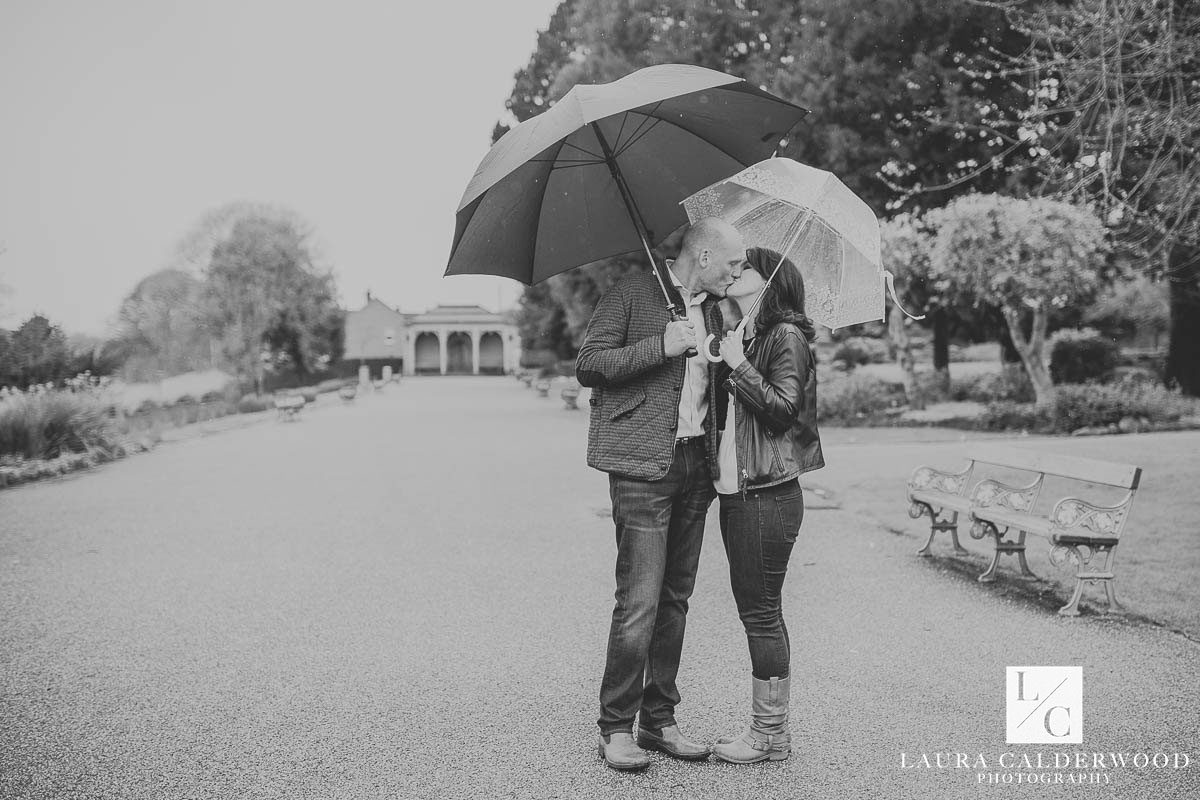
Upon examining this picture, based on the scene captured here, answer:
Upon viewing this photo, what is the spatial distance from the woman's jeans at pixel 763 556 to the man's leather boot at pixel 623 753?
513 millimetres

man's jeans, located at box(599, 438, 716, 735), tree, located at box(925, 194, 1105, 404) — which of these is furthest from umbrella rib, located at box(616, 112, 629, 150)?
tree, located at box(925, 194, 1105, 404)

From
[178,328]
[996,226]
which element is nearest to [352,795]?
[996,226]

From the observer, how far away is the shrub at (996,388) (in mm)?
19875

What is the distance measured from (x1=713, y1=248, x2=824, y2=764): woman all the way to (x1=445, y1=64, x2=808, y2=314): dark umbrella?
1.29ft

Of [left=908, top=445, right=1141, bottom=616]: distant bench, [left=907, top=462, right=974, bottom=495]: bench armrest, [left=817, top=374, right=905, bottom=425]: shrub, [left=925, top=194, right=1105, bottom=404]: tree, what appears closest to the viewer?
[left=908, top=445, right=1141, bottom=616]: distant bench

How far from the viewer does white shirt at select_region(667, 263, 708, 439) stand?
125 inches

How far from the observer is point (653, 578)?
3.18 metres

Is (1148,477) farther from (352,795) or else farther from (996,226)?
(352,795)

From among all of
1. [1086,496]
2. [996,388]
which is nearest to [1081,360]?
[996,388]

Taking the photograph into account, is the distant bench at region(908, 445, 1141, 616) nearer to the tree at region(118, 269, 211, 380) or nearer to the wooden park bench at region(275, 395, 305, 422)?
the wooden park bench at region(275, 395, 305, 422)

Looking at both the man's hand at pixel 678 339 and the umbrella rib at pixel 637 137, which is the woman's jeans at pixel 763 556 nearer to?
the man's hand at pixel 678 339

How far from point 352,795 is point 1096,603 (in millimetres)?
4488

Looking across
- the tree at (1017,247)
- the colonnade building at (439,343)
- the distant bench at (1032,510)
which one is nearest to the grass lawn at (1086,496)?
the distant bench at (1032,510)

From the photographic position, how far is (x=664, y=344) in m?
3.05
